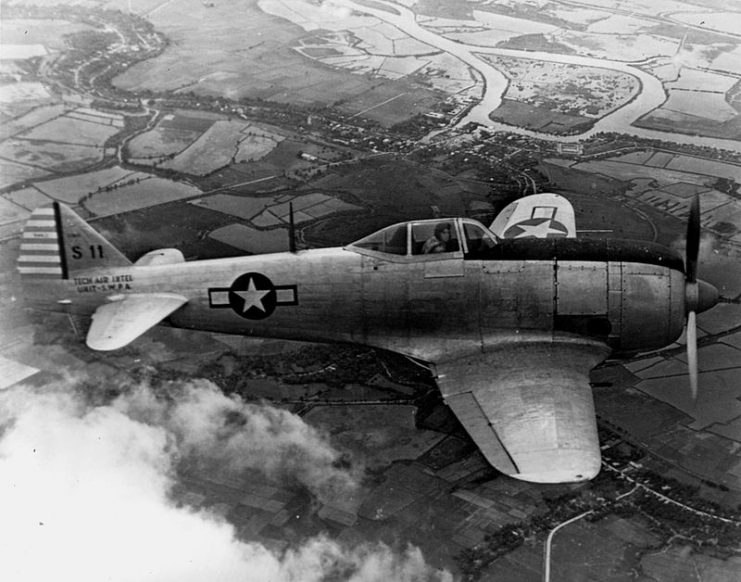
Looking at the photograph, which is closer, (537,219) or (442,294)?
(442,294)

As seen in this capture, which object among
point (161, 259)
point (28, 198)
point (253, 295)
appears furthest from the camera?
point (28, 198)

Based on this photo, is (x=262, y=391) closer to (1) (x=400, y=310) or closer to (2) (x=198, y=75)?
(1) (x=400, y=310)

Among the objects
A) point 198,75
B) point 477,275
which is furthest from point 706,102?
point 477,275

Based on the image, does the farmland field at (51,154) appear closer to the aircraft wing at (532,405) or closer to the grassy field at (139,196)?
the grassy field at (139,196)

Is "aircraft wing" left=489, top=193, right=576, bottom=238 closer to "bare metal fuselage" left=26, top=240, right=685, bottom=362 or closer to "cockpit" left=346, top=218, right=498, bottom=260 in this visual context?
"bare metal fuselage" left=26, top=240, right=685, bottom=362

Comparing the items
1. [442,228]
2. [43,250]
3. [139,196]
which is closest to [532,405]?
[442,228]

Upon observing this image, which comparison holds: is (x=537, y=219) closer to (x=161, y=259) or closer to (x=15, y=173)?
(x=161, y=259)
